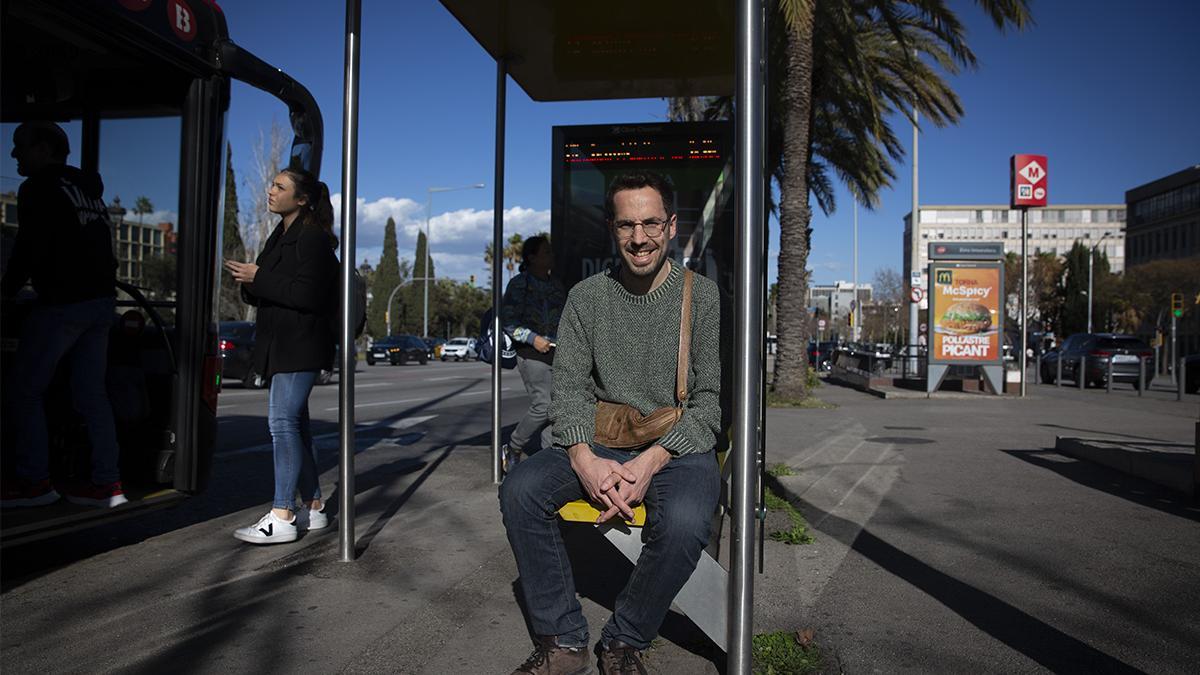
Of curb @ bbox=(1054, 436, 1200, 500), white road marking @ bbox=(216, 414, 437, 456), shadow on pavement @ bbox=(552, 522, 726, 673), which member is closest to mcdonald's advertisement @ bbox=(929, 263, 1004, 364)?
curb @ bbox=(1054, 436, 1200, 500)

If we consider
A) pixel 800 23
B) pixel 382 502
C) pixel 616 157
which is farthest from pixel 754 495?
pixel 800 23

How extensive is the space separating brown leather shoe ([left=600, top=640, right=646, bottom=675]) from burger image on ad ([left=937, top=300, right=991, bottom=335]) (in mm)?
18577

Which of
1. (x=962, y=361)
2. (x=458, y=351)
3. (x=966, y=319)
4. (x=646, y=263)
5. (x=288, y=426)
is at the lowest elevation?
(x=458, y=351)

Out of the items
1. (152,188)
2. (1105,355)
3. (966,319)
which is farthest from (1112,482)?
(1105,355)

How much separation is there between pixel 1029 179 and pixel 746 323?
19.8 m

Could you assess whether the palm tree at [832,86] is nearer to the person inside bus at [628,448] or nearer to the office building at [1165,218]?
the person inside bus at [628,448]

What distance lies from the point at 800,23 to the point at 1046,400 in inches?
424

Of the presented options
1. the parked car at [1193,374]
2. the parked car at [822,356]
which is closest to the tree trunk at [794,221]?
the parked car at [1193,374]

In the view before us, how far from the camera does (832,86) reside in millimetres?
20578

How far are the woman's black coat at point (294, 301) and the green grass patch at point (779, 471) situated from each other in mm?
4201

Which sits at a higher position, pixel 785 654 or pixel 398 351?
pixel 398 351

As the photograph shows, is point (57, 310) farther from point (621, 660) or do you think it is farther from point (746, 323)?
point (746, 323)

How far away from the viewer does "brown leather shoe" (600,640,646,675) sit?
9.88 ft

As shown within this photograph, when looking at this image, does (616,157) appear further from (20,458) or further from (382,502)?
(20,458)
